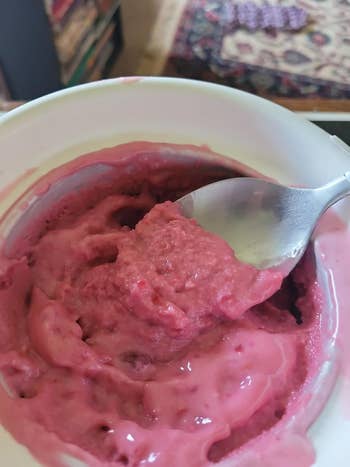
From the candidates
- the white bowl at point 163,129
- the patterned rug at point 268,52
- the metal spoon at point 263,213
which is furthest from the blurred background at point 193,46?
the metal spoon at point 263,213

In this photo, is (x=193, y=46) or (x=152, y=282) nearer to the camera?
(x=152, y=282)

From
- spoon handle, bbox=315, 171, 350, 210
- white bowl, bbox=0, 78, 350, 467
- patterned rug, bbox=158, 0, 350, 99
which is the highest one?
white bowl, bbox=0, 78, 350, 467

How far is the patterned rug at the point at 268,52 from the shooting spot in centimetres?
156

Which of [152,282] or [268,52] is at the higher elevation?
[152,282]

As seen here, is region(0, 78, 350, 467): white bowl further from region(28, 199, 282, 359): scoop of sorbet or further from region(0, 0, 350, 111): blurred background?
region(0, 0, 350, 111): blurred background

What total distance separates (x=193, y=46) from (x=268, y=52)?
0.21m

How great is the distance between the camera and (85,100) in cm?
68

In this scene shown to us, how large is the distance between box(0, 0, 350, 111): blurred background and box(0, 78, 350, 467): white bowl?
2.28 ft

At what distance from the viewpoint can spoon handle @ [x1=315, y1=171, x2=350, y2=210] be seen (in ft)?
2.00

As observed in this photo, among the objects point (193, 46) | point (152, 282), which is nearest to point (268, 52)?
point (193, 46)

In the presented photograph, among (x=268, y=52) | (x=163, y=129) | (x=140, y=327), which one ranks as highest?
(x=163, y=129)

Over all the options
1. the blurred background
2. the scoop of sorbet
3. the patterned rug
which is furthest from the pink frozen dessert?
the patterned rug

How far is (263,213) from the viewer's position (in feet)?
2.17

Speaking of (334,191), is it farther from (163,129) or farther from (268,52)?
(268,52)
